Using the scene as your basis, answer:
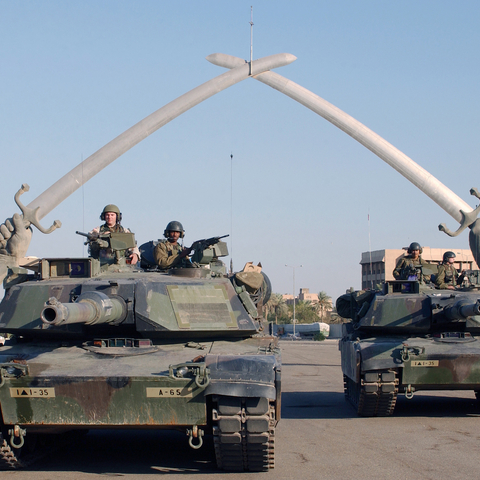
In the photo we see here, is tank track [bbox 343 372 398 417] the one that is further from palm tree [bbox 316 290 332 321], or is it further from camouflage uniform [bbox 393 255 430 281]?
palm tree [bbox 316 290 332 321]

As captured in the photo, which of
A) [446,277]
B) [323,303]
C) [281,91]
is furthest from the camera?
[323,303]

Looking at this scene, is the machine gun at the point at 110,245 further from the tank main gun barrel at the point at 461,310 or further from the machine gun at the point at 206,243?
the tank main gun barrel at the point at 461,310

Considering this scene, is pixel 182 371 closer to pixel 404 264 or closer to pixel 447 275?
pixel 404 264

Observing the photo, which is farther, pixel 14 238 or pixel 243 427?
pixel 14 238

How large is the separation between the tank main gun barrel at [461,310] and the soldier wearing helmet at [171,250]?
14.3ft

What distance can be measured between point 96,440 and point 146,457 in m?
1.82

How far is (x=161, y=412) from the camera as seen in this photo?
8211mm

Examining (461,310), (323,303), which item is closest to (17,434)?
(461,310)

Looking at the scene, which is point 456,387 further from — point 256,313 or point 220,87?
point 220,87

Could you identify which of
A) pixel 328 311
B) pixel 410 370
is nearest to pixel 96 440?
pixel 410 370

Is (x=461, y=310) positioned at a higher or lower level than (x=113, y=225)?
lower

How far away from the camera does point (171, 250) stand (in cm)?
1175

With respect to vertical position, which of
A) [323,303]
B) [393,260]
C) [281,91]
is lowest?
→ [323,303]

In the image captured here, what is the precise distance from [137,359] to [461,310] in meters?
5.73
